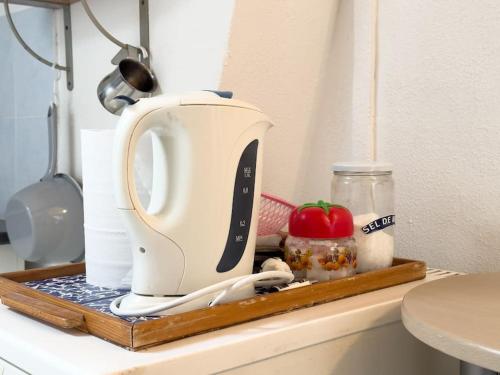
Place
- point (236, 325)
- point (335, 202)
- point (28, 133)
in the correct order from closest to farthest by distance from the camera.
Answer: point (236, 325) < point (335, 202) < point (28, 133)

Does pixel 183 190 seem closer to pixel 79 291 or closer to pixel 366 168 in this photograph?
pixel 79 291

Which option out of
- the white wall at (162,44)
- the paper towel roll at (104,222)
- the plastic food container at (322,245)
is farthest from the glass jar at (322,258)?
the white wall at (162,44)

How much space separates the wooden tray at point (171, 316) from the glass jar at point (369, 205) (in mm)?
39

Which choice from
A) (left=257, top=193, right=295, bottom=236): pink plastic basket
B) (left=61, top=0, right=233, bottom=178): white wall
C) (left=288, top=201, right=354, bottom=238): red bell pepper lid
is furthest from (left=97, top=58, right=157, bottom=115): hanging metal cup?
(left=288, top=201, right=354, bottom=238): red bell pepper lid

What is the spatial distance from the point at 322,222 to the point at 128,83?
0.49 metres

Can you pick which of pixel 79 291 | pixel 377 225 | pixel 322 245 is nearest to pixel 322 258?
pixel 322 245

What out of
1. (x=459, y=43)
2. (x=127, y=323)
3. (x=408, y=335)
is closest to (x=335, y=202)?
(x=408, y=335)

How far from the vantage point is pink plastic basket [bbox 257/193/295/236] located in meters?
1.04

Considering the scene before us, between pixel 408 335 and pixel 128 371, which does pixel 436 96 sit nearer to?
pixel 408 335

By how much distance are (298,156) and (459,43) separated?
1.27 ft

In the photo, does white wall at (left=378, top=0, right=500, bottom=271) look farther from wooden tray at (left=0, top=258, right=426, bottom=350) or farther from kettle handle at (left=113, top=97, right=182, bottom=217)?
kettle handle at (left=113, top=97, right=182, bottom=217)

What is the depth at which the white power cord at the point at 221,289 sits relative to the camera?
0.72m

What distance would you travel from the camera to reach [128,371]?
1.93 feet

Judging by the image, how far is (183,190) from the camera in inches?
30.4
